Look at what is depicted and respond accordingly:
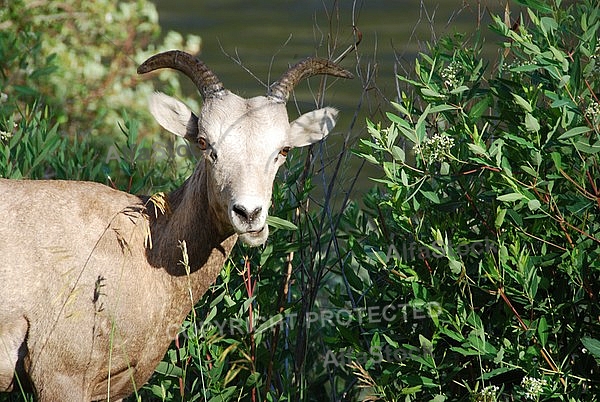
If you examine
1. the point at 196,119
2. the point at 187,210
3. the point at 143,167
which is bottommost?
the point at 143,167

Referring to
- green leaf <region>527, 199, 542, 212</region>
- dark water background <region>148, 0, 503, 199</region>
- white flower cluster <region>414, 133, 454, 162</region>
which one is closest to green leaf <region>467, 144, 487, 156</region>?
white flower cluster <region>414, 133, 454, 162</region>

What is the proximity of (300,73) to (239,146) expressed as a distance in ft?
1.98

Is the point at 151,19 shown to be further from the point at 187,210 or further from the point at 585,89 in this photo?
the point at 585,89

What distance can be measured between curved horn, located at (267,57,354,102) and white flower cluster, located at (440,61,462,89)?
2.07 feet

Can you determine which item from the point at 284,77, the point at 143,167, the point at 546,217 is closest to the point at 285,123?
the point at 284,77

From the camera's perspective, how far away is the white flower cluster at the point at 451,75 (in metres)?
4.62

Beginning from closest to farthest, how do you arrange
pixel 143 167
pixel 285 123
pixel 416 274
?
pixel 416 274 → pixel 285 123 → pixel 143 167

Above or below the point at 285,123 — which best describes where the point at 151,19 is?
below

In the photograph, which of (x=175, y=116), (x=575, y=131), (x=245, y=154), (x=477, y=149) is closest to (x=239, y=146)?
(x=245, y=154)

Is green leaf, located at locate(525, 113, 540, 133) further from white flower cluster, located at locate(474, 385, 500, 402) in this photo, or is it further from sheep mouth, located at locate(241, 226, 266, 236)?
sheep mouth, located at locate(241, 226, 266, 236)

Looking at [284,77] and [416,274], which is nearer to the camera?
[416,274]

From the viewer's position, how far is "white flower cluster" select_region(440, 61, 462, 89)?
462 cm

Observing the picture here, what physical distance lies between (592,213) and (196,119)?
1917mm

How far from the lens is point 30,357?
486cm
